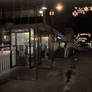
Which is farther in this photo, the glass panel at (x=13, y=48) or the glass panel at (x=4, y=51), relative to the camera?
the glass panel at (x=13, y=48)

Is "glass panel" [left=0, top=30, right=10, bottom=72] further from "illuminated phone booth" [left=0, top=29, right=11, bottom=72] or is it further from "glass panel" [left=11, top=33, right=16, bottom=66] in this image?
"glass panel" [left=11, top=33, right=16, bottom=66]

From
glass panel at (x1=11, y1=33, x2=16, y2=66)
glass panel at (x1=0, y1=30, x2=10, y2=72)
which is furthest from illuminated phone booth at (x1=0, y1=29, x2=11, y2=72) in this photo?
glass panel at (x1=11, y1=33, x2=16, y2=66)

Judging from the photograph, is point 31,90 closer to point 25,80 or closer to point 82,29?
point 25,80

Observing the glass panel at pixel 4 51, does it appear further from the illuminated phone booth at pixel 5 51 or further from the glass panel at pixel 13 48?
the glass panel at pixel 13 48

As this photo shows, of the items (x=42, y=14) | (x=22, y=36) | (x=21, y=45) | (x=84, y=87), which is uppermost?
(x=42, y=14)

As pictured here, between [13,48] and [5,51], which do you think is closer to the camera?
[5,51]

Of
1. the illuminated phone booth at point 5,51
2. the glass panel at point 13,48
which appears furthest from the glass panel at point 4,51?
the glass panel at point 13,48

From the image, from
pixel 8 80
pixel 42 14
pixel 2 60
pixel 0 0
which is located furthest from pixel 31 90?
pixel 42 14

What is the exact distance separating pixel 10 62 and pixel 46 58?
597 centimetres

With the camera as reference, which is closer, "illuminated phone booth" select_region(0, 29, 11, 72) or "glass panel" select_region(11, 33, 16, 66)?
"illuminated phone booth" select_region(0, 29, 11, 72)

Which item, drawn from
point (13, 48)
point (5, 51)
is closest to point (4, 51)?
point (5, 51)

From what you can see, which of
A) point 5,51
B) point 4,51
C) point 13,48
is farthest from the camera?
point 13,48

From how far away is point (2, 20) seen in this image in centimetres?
1341

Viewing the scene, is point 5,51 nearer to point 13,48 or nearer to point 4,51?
point 4,51
